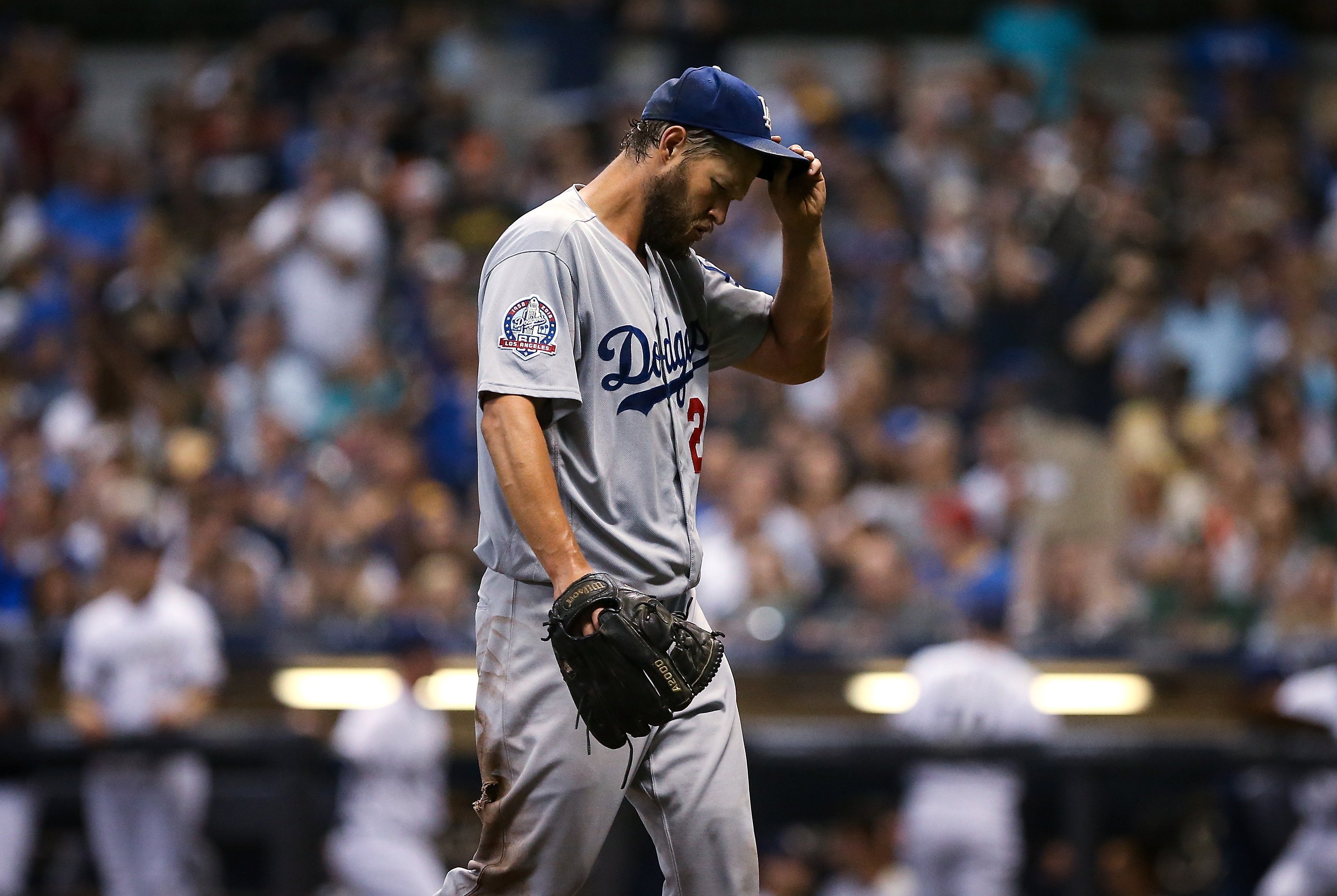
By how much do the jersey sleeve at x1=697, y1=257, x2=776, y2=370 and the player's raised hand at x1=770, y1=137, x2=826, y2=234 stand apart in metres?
0.19

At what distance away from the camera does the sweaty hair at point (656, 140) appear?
2.92 meters

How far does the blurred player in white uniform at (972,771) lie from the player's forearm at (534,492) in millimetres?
3899

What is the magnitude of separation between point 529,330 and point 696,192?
40 centimetres

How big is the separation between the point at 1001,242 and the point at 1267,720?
3493mm

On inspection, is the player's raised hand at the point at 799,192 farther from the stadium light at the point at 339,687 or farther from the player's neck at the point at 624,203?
the stadium light at the point at 339,687

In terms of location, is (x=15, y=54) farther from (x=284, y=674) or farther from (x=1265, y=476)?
(x=1265, y=476)

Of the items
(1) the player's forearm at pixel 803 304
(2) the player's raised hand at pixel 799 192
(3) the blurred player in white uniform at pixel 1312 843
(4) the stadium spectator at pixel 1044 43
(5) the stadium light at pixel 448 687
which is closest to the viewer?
(2) the player's raised hand at pixel 799 192

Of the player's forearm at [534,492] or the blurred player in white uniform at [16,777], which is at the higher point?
the player's forearm at [534,492]

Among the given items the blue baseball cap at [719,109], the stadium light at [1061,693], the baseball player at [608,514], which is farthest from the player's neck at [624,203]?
the stadium light at [1061,693]

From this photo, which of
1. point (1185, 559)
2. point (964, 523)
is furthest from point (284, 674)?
point (1185, 559)

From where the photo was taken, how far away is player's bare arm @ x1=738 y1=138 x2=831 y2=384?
3.10m

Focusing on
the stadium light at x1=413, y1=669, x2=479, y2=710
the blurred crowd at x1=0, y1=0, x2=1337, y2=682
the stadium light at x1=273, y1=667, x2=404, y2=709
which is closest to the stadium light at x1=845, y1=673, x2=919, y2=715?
the blurred crowd at x1=0, y1=0, x2=1337, y2=682

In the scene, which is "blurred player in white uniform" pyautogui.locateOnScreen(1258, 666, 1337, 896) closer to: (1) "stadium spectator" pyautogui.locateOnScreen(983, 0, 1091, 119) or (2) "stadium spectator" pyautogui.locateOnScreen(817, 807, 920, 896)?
(2) "stadium spectator" pyautogui.locateOnScreen(817, 807, 920, 896)

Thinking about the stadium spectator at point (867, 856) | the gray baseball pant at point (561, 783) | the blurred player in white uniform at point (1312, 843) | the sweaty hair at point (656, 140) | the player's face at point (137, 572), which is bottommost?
the stadium spectator at point (867, 856)
